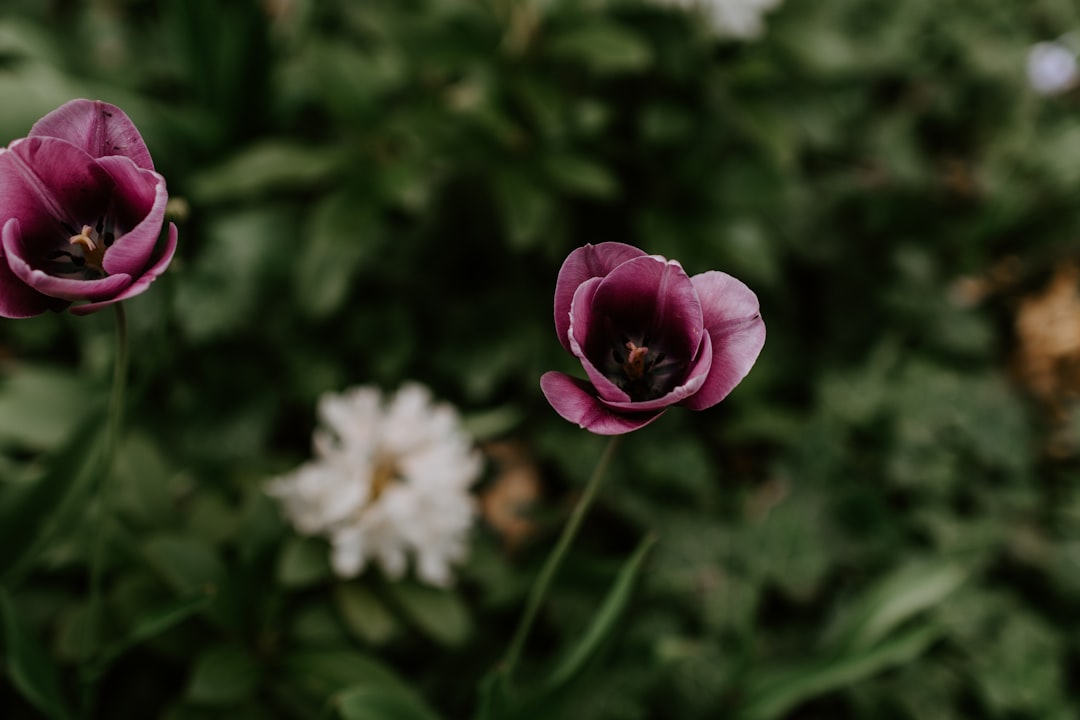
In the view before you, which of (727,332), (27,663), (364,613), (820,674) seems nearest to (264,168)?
(364,613)

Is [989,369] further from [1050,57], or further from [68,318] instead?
[68,318]

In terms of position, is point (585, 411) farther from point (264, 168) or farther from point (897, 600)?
point (264, 168)

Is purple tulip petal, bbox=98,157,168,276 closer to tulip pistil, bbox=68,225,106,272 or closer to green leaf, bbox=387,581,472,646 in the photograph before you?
tulip pistil, bbox=68,225,106,272

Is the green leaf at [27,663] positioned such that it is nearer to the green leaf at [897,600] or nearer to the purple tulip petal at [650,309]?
the purple tulip petal at [650,309]

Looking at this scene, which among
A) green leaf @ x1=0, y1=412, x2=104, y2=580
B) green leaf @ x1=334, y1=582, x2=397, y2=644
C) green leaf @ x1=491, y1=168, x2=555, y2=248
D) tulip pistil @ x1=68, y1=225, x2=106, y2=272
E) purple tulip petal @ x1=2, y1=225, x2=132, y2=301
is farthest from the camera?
green leaf @ x1=491, y1=168, x2=555, y2=248

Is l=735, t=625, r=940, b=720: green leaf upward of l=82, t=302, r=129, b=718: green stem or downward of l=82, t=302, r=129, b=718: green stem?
downward

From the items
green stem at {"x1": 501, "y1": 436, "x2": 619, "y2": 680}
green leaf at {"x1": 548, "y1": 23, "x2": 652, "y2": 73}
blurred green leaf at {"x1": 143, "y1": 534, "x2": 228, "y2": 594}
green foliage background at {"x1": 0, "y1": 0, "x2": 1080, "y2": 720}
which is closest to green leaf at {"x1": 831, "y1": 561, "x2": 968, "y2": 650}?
green foliage background at {"x1": 0, "y1": 0, "x2": 1080, "y2": 720}
